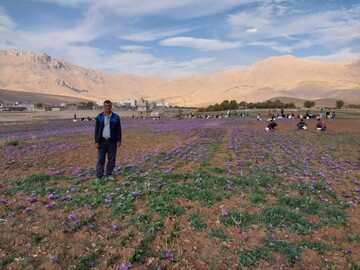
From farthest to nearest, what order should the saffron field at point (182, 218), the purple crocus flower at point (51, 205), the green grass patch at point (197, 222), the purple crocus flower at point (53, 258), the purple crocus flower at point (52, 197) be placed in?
the purple crocus flower at point (52, 197) → the purple crocus flower at point (51, 205) → the green grass patch at point (197, 222) → the saffron field at point (182, 218) → the purple crocus flower at point (53, 258)

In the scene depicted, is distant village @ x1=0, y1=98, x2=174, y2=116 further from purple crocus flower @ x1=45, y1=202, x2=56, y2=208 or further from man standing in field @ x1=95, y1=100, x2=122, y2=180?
purple crocus flower @ x1=45, y1=202, x2=56, y2=208

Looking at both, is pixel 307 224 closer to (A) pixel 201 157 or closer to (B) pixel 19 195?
(B) pixel 19 195

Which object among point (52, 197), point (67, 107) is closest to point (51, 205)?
point (52, 197)

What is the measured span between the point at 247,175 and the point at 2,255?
22.0 feet

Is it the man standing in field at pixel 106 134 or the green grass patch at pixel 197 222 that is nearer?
the green grass patch at pixel 197 222

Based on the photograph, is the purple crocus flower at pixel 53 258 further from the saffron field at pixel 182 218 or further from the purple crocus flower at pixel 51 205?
the purple crocus flower at pixel 51 205

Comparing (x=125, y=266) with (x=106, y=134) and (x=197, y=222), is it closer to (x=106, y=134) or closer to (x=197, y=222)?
(x=197, y=222)

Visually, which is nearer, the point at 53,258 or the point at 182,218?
the point at 53,258

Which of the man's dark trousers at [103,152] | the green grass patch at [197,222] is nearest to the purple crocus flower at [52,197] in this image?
the man's dark trousers at [103,152]

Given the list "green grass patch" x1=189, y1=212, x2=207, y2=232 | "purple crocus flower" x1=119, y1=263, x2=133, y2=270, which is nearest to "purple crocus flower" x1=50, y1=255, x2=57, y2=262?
"purple crocus flower" x1=119, y1=263, x2=133, y2=270

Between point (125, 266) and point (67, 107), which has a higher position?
point (67, 107)

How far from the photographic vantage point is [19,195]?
7.75 metres

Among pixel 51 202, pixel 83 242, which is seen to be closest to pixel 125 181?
pixel 51 202

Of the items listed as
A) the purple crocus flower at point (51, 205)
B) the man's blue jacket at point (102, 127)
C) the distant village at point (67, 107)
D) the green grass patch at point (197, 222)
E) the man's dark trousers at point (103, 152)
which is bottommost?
the green grass patch at point (197, 222)
